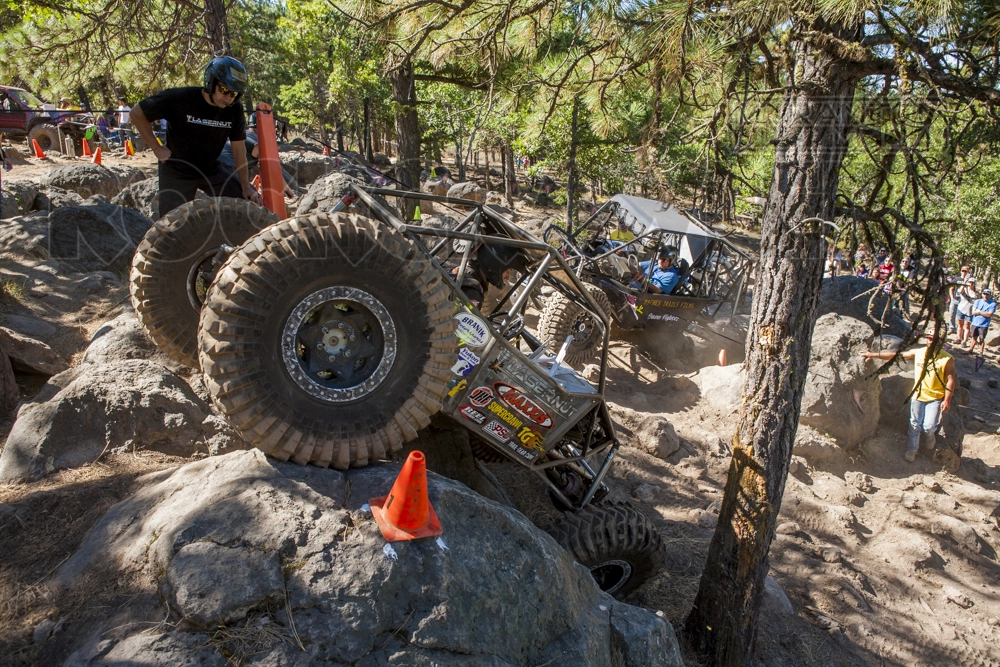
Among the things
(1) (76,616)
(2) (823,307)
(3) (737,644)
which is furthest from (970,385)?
(1) (76,616)

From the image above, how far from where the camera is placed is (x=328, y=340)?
114 inches

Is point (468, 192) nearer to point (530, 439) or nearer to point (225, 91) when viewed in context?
point (225, 91)

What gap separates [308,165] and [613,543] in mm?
17675

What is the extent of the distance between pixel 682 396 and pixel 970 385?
23.1ft

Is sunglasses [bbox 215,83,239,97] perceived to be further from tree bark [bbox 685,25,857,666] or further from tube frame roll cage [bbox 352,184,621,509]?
tree bark [bbox 685,25,857,666]

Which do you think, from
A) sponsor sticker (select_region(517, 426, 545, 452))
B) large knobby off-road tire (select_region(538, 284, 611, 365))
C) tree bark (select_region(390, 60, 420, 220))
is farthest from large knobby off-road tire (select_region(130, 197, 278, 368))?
tree bark (select_region(390, 60, 420, 220))

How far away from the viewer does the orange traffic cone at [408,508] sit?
269cm

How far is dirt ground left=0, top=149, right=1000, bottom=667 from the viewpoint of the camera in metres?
2.94

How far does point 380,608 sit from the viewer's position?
8.41ft

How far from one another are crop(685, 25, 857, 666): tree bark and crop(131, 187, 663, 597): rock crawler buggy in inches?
43.6

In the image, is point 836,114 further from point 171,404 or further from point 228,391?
point 171,404

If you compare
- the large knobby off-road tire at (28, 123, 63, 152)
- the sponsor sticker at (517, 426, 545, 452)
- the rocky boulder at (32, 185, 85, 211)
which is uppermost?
the large knobby off-road tire at (28, 123, 63, 152)

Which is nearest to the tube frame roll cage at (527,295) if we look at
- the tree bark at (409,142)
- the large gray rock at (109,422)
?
the large gray rock at (109,422)

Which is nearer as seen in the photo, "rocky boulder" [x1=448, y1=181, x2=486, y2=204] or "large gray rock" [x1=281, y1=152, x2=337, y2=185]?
"large gray rock" [x1=281, y1=152, x2=337, y2=185]
